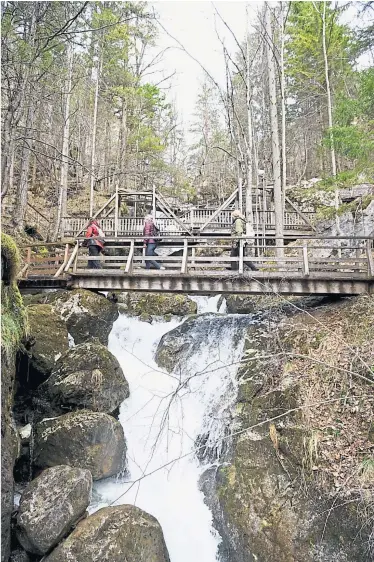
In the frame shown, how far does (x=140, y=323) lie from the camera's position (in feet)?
39.0

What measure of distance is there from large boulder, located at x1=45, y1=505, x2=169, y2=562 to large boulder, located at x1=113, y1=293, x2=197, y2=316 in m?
7.35

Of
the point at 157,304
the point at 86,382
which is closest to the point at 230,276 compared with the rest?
the point at 157,304

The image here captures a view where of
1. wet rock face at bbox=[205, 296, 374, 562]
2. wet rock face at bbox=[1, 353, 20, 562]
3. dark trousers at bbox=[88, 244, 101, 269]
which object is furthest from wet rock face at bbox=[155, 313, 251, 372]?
wet rock face at bbox=[1, 353, 20, 562]

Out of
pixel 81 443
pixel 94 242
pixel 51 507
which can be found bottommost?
pixel 51 507

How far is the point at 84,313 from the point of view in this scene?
33.1 feet

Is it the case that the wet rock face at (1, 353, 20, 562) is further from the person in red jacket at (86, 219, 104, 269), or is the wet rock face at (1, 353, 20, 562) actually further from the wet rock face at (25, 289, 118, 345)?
the person in red jacket at (86, 219, 104, 269)

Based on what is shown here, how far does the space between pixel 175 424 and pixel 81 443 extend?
6.77ft

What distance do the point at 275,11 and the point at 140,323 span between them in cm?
1314

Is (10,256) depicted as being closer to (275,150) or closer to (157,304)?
(157,304)

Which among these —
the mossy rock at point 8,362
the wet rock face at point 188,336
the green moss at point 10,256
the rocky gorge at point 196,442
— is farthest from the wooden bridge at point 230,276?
the green moss at point 10,256

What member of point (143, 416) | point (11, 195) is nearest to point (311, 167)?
point (11, 195)

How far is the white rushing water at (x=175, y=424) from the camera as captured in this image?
6129mm

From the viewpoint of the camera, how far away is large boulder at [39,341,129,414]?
7.70 meters

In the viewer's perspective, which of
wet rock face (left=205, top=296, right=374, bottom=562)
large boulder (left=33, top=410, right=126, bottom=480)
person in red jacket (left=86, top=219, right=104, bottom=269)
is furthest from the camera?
person in red jacket (left=86, top=219, right=104, bottom=269)
